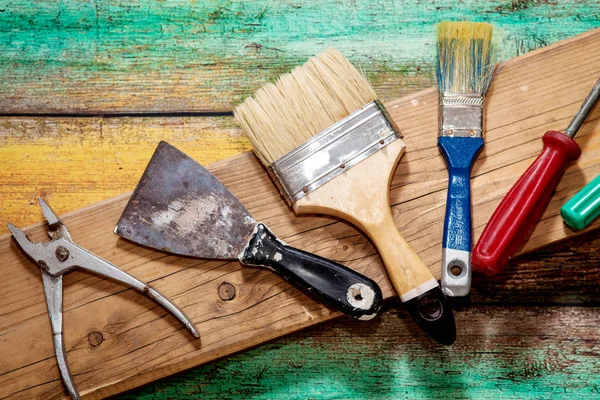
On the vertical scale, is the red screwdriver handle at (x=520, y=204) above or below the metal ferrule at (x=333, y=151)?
below

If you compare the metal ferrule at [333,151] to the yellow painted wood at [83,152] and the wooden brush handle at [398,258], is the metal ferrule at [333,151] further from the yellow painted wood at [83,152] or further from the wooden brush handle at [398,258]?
the yellow painted wood at [83,152]

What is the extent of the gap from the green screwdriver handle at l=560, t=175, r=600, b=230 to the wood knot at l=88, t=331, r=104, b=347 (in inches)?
31.9

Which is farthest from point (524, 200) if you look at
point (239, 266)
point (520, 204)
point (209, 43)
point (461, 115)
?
point (209, 43)

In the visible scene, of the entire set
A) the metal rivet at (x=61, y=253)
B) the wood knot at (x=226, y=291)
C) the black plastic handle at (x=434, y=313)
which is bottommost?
the black plastic handle at (x=434, y=313)

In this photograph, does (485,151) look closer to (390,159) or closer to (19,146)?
(390,159)

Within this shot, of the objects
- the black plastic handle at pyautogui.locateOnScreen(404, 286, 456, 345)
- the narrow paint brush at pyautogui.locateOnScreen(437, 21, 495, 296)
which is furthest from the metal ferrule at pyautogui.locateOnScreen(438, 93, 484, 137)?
the black plastic handle at pyautogui.locateOnScreen(404, 286, 456, 345)

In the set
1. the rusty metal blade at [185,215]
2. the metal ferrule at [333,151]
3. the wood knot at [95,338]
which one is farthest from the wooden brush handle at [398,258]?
the wood knot at [95,338]

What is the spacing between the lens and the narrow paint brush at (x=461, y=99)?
40.6 inches

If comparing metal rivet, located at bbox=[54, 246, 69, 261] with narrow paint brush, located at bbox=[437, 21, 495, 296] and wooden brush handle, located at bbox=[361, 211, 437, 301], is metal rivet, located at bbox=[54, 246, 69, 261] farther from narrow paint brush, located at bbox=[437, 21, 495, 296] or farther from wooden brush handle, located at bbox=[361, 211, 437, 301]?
narrow paint brush, located at bbox=[437, 21, 495, 296]

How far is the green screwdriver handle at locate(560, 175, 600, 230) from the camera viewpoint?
38.9 inches

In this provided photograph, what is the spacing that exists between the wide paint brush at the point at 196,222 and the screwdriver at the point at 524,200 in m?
0.22

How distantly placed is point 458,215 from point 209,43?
61cm

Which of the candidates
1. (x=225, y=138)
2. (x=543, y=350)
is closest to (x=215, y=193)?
(x=225, y=138)

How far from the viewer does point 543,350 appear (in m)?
1.11
